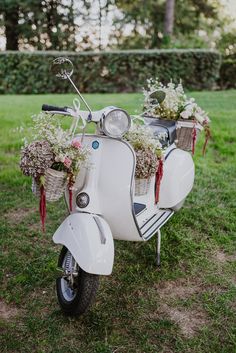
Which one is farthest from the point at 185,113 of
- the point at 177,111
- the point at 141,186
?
the point at 141,186

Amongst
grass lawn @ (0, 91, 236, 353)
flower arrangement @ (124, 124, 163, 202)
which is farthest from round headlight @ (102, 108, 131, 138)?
grass lawn @ (0, 91, 236, 353)

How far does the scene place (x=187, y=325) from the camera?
236 centimetres

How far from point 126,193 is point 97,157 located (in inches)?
9.3

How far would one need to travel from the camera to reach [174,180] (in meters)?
3.00

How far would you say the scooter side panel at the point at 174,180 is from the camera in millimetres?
2977

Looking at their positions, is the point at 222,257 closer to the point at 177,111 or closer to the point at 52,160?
the point at 177,111

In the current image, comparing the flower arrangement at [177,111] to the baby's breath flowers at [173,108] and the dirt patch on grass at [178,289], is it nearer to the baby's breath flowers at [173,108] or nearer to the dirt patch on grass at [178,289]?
the baby's breath flowers at [173,108]

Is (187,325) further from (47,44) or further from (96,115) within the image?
(47,44)

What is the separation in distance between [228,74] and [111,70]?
434 centimetres

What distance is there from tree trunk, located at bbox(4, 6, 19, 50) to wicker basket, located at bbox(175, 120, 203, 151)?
660 inches

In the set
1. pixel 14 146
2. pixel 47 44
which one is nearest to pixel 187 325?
pixel 14 146

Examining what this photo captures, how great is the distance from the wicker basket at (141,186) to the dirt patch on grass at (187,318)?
2.14ft

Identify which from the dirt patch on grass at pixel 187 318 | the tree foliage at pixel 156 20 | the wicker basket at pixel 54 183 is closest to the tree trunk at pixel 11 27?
the tree foliage at pixel 156 20

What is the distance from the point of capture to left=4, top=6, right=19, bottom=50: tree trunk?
727 inches
